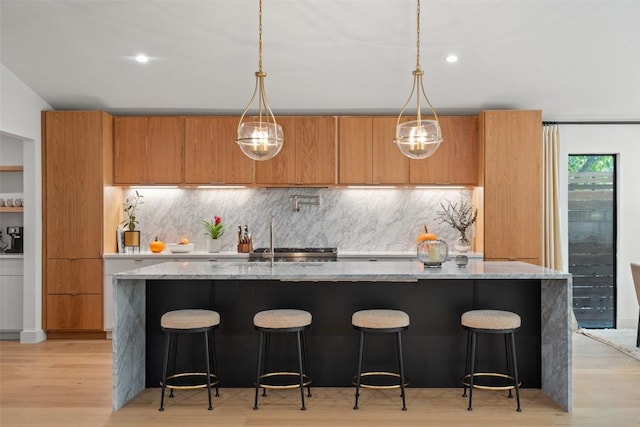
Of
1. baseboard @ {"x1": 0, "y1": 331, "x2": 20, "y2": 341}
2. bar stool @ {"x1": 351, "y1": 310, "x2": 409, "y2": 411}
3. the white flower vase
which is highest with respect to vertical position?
the white flower vase

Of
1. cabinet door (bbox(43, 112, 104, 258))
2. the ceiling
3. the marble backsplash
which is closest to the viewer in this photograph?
the ceiling

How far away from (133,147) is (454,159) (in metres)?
3.45

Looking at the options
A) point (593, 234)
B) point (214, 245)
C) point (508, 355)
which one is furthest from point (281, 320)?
point (593, 234)

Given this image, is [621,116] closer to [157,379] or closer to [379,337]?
[379,337]

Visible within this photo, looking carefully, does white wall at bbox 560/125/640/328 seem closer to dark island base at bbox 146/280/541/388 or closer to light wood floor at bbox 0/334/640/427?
light wood floor at bbox 0/334/640/427

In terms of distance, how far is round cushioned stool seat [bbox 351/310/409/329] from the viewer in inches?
148

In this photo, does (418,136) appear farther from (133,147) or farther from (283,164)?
(133,147)

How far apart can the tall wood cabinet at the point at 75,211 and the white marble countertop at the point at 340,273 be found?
2.27 m

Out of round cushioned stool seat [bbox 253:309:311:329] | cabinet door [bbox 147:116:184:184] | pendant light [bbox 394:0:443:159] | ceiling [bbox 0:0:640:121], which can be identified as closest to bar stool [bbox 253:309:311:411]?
round cushioned stool seat [bbox 253:309:311:329]

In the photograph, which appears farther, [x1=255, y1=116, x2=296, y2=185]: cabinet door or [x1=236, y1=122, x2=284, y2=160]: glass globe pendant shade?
[x1=255, y1=116, x2=296, y2=185]: cabinet door

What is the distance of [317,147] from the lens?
20.7ft

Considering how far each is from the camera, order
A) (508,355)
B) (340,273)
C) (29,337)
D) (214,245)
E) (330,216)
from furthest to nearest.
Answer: (330,216), (214,245), (29,337), (508,355), (340,273)

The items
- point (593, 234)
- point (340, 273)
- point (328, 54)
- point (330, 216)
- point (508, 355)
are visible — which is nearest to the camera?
point (340, 273)

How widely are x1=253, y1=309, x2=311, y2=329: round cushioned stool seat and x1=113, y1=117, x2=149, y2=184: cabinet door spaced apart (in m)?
3.12
